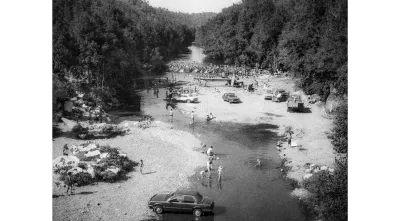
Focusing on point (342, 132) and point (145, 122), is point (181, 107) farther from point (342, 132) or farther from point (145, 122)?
point (342, 132)

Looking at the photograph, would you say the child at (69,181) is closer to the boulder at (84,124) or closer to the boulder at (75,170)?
the boulder at (75,170)

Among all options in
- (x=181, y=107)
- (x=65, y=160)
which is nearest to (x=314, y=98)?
(x=181, y=107)

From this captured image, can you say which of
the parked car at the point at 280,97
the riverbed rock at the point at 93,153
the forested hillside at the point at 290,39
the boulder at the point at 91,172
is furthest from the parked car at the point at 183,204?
the parked car at the point at 280,97

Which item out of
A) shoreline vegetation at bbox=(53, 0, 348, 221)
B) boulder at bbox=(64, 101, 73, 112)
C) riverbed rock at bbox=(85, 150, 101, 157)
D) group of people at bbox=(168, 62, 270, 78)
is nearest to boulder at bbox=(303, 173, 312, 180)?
shoreline vegetation at bbox=(53, 0, 348, 221)

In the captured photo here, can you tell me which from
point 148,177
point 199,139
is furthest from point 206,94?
point 148,177

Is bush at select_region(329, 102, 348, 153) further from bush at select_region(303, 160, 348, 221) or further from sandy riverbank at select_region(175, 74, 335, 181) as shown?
sandy riverbank at select_region(175, 74, 335, 181)

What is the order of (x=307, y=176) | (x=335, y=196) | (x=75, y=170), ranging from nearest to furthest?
(x=335, y=196) < (x=75, y=170) < (x=307, y=176)
